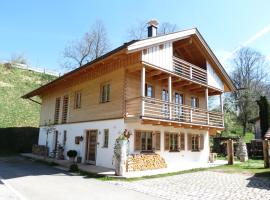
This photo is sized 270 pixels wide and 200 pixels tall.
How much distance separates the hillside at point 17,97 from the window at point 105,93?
55.2 ft

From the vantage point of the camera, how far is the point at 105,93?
17.6 m

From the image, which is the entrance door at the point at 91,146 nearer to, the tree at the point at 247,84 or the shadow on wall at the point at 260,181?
the shadow on wall at the point at 260,181

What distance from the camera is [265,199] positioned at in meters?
8.55

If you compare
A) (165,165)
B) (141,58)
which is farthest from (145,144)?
(141,58)

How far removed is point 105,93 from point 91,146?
3.76 metres

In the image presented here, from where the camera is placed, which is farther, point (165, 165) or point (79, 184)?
point (165, 165)

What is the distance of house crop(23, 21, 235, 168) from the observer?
1540 cm

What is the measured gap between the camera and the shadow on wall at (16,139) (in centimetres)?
2697

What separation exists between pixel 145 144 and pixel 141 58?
5227 millimetres

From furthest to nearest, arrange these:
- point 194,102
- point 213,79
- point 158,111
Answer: point 194,102, point 213,79, point 158,111

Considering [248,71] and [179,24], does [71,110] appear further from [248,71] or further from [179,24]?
[248,71]

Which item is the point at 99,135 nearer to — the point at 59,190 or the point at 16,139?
the point at 59,190

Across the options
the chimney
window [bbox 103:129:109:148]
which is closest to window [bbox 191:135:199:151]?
window [bbox 103:129:109:148]

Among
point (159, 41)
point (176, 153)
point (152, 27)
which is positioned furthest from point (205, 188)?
point (152, 27)
